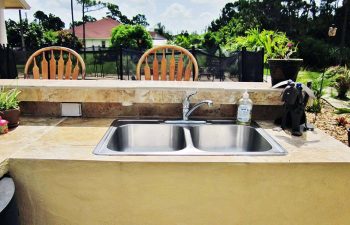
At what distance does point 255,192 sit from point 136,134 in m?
0.68

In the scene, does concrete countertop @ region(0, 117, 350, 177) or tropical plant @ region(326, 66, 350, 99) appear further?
tropical plant @ region(326, 66, 350, 99)

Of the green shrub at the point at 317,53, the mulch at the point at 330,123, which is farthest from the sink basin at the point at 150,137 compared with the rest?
the green shrub at the point at 317,53

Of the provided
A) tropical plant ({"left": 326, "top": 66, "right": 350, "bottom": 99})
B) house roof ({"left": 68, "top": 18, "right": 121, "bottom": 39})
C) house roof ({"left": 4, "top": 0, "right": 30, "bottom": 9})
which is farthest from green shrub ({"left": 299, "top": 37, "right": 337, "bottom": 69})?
house roof ({"left": 68, "top": 18, "right": 121, "bottom": 39})

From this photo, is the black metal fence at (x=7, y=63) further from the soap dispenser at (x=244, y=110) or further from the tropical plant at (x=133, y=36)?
the tropical plant at (x=133, y=36)

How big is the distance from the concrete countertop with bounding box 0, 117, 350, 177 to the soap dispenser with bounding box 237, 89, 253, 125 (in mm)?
90

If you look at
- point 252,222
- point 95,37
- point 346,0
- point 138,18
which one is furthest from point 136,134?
point 138,18

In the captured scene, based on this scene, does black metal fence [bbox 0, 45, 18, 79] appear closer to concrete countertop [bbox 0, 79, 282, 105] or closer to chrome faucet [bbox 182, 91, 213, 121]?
concrete countertop [bbox 0, 79, 282, 105]

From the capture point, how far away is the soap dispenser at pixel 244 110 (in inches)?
54.6

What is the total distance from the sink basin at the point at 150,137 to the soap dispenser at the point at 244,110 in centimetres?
30

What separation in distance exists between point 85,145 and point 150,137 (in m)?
0.41

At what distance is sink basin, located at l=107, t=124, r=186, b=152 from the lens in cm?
143

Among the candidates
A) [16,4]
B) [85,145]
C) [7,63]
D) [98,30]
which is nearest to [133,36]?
[16,4]

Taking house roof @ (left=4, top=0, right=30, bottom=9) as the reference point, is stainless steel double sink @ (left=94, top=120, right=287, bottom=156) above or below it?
below

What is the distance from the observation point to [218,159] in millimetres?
987
